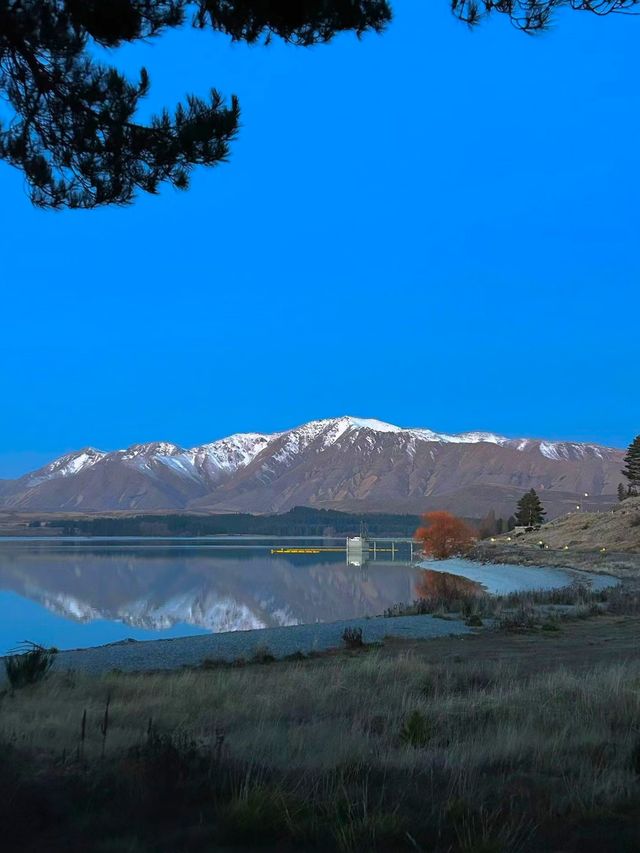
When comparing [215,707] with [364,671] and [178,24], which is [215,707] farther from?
[178,24]

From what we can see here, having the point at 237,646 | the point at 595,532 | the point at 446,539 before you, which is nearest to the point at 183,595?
the point at 237,646

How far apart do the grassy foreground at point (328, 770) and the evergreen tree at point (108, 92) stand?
483 cm

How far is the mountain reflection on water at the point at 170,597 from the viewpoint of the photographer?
99.8ft

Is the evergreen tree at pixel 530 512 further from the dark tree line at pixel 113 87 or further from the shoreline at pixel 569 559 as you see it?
the dark tree line at pixel 113 87


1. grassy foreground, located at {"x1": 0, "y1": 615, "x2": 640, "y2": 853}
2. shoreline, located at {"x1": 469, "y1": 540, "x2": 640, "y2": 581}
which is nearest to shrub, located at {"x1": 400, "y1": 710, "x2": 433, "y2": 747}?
grassy foreground, located at {"x1": 0, "y1": 615, "x2": 640, "y2": 853}

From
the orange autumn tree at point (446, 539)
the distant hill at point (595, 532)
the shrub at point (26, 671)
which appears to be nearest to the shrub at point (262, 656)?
the shrub at point (26, 671)

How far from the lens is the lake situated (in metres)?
30.4

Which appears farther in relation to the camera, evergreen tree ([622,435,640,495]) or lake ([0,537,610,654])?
evergreen tree ([622,435,640,495])

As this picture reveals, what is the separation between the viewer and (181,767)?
15.4ft

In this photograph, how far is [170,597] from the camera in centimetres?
4366

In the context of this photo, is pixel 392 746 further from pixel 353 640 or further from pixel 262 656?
pixel 353 640

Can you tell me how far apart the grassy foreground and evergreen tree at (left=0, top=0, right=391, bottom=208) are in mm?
4833

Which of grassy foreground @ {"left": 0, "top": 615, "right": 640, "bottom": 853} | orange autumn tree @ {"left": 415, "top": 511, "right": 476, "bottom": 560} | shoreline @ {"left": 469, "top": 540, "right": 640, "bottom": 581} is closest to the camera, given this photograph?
grassy foreground @ {"left": 0, "top": 615, "right": 640, "bottom": 853}

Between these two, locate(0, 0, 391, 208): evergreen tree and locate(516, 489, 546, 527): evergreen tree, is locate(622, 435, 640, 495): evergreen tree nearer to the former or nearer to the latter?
locate(516, 489, 546, 527): evergreen tree
